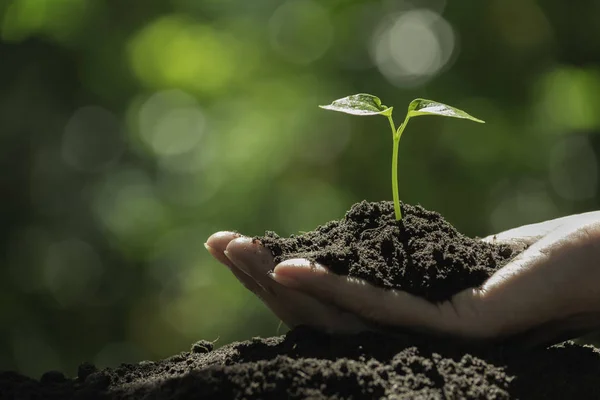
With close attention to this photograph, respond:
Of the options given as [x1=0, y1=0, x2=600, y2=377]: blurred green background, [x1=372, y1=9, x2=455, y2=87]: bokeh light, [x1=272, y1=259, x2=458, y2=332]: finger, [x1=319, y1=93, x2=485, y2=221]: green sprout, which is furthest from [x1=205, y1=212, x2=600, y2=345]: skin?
[x1=372, y1=9, x2=455, y2=87]: bokeh light

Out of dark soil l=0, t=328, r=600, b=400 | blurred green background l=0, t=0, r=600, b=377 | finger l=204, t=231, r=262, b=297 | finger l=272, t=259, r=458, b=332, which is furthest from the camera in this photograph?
blurred green background l=0, t=0, r=600, b=377

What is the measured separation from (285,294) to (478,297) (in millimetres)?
471

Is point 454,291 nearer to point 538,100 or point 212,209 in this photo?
point 212,209

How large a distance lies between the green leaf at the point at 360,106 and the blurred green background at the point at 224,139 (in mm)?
2818

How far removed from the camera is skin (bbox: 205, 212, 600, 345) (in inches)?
57.9

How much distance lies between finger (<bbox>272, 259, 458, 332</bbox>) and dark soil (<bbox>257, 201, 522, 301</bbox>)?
0.03 metres

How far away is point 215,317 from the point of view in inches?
189

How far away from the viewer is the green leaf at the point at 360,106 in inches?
61.6

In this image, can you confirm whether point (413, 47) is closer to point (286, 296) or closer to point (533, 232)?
point (533, 232)

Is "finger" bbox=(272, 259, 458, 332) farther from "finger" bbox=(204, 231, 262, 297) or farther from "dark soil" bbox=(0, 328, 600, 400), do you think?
"finger" bbox=(204, 231, 262, 297)

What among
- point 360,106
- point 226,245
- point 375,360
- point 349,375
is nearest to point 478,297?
point 375,360

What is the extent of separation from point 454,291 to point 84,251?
13.0 feet

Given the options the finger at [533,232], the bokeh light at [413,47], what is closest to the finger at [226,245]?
the finger at [533,232]

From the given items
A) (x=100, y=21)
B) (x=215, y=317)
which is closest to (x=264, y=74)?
(x=100, y=21)
